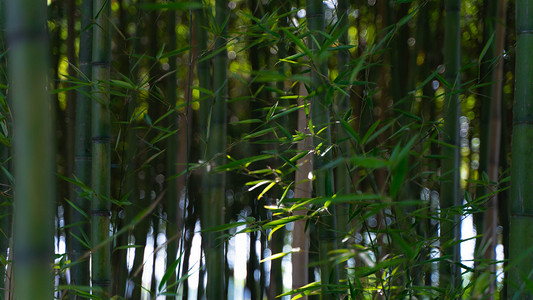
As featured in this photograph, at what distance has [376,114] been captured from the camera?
9.95 ft

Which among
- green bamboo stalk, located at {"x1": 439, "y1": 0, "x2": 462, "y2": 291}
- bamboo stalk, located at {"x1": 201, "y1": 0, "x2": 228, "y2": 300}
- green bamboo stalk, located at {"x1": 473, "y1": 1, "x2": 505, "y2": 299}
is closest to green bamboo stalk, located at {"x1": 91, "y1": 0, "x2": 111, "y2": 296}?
bamboo stalk, located at {"x1": 201, "y1": 0, "x2": 228, "y2": 300}

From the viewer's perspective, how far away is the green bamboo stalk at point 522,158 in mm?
1157

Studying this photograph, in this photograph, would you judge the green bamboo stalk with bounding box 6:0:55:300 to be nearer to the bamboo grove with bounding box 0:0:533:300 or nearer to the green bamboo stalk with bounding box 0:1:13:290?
the bamboo grove with bounding box 0:0:533:300

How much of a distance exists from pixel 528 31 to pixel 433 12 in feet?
6.21

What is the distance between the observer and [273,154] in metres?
1.31

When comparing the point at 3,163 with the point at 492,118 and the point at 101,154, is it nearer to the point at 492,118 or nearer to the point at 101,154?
the point at 101,154

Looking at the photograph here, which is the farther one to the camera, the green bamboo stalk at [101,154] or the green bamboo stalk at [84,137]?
the green bamboo stalk at [84,137]

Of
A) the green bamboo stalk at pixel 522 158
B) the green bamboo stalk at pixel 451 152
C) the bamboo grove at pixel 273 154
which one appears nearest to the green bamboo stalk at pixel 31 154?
the bamboo grove at pixel 273 154

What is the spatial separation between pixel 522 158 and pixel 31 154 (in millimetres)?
1006

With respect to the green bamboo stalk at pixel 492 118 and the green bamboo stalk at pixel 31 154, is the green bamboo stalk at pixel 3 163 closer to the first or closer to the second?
the green bamboo stalk at pixel 31 154

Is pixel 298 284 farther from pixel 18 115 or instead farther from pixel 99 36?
pixel 18 115

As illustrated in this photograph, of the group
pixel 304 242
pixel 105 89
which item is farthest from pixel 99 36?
pixel 304 242

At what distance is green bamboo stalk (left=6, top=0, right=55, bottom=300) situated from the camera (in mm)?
604

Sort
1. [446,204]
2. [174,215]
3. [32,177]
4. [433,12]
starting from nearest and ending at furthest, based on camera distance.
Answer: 1. [32,177]
2. [446,204]
3. [174,215]
4. [433,12]
